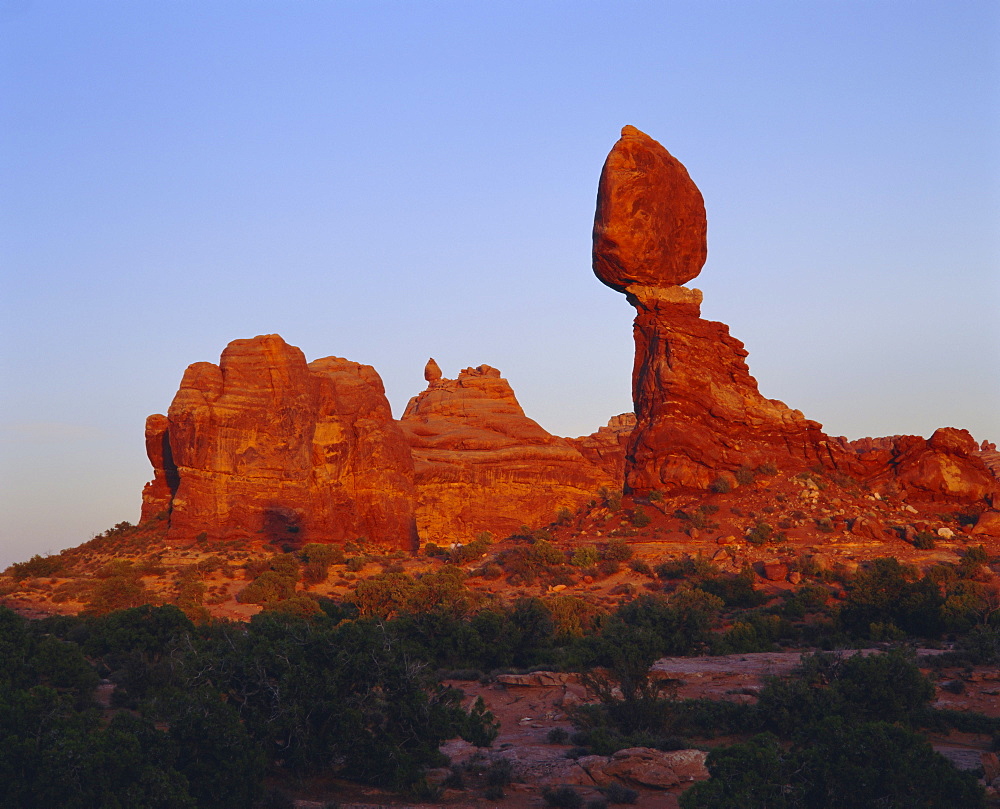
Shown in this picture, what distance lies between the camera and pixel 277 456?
52156 millimetres

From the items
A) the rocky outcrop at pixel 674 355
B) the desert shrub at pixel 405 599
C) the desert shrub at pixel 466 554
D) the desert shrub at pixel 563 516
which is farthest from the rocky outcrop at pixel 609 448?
the desert shrub at pixel 405 599

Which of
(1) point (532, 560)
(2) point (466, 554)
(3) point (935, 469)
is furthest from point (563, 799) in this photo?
(3) point (935, 469)

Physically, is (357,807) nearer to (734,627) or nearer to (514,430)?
(734,627)

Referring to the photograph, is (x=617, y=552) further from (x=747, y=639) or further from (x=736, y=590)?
(x=747, y=639)

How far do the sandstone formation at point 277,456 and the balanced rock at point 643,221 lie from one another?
16.0 m

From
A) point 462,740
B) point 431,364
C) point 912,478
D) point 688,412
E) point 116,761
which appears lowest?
point 462,740

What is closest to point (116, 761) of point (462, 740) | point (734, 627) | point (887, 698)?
point (462, 740)

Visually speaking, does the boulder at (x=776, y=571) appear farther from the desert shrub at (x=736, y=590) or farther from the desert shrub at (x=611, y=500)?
the desert shrub at (x=611, y=500)

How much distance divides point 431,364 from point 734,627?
5411 centimetres

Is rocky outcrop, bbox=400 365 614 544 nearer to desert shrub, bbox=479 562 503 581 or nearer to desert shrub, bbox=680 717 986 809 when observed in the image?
desert shrub, bbox=479 562 503 581

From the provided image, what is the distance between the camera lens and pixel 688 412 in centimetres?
5456

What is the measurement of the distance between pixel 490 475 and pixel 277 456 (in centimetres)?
1464

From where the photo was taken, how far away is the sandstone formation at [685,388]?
53.3 m

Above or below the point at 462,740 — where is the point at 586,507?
above
